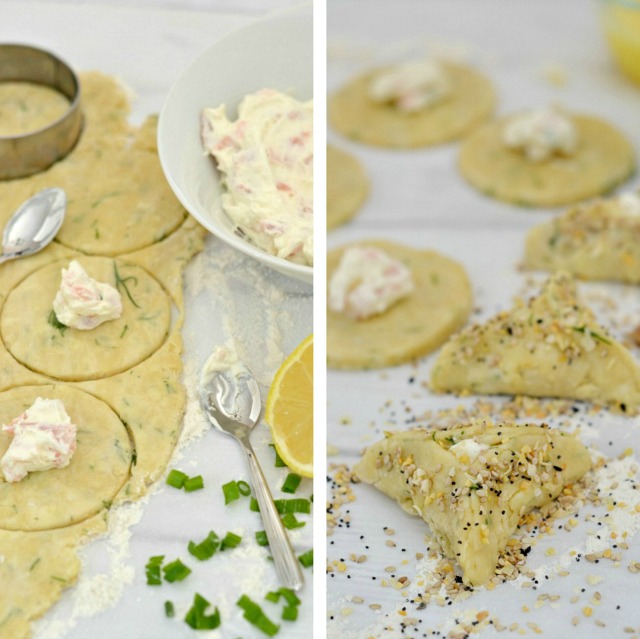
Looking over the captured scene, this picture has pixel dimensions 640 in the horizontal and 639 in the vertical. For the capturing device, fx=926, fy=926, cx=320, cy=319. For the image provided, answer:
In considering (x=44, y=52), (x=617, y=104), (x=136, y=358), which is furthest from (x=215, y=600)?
(x=617, y=104)

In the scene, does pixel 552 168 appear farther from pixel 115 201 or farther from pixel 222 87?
pixel 115 201

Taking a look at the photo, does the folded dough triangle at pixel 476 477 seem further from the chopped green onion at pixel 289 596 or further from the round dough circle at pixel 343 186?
the round dough circle at pixel 343 186

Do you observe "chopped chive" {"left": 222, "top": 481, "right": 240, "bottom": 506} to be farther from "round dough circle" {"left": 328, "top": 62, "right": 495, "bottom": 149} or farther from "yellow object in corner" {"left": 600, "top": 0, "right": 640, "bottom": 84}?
"yellow object in corner" {"left": 600, "top": 0, "right": 640, "bottom": 84}

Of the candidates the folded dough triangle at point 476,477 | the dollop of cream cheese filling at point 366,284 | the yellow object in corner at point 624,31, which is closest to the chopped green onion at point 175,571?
the folded dough triangle at point 476,477

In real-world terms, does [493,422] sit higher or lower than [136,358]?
lower

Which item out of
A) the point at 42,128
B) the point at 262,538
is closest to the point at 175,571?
the point at 262,538

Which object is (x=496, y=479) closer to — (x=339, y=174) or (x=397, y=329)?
(x=397, y=329)
